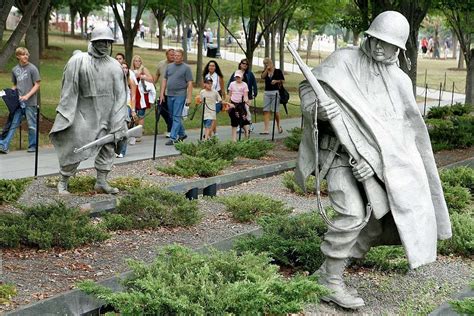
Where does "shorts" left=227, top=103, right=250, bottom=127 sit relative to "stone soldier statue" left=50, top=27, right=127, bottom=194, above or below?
below

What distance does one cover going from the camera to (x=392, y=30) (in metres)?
6.32

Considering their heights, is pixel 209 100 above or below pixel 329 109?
below

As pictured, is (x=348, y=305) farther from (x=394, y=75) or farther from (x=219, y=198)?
(x=219, y=198)

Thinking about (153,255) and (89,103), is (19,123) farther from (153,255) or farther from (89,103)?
(153,255)

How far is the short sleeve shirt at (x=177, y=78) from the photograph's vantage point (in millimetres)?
16953

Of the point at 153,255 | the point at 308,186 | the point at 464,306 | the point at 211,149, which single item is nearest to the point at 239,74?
the point at 211,149

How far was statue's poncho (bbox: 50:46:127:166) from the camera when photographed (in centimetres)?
1102

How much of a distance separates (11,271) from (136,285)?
1979 mm

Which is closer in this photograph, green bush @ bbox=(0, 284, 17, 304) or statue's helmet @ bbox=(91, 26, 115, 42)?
green bush @ bbox=(0, 284, 17, 304)

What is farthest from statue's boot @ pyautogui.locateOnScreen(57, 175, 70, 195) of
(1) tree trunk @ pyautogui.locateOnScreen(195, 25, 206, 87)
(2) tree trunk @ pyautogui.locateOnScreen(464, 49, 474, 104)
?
(2) tree trunk @ pyautogui.locateOnScreen(464, 49, 474, 104)

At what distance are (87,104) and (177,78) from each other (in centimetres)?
589

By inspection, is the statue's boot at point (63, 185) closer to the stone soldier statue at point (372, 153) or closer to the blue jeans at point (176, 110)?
the stone soldier statue at point (372, 153)

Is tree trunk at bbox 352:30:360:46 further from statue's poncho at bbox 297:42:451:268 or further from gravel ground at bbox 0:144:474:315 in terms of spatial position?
statue's poncho at bbox 297:42:451:268

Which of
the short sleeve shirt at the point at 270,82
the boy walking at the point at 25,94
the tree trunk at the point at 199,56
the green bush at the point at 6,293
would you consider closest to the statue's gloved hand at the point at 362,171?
the green bush at the point at 6,293
